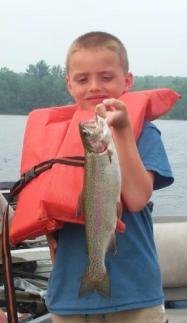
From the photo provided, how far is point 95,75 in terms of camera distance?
292cm

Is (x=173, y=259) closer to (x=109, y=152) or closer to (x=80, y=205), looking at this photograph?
(x=80, y=205)

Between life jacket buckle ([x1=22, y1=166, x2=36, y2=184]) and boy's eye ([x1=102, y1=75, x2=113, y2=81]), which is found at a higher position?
boy's eye ([x1=102, y1=75, x2=113, y2=81])

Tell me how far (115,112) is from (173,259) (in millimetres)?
3728

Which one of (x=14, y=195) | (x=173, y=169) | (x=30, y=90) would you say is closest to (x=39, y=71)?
(x=30, y=90)

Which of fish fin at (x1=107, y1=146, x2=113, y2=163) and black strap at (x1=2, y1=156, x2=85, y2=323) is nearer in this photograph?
fish fin at (x1=107, y1=146, x2=113, y2=163)

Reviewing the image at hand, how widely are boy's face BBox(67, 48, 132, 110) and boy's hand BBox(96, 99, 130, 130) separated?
33cm

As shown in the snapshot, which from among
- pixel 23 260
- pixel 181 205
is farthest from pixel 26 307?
pixel 181 205

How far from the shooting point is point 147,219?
2.88 meters

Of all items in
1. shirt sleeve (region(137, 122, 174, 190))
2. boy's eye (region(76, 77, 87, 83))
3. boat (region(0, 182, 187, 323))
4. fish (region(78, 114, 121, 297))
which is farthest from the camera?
boat (region(0, 182, 187, 323))

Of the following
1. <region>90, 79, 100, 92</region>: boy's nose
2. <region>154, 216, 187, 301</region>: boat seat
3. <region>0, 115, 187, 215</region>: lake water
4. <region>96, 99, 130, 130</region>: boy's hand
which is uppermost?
<region>90, 79, 100, 92</region>: boy's nose

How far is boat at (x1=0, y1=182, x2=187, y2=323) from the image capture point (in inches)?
207

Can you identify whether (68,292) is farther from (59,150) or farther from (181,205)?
(181,205)

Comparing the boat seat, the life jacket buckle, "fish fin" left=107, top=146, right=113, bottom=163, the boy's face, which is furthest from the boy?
the boat seat

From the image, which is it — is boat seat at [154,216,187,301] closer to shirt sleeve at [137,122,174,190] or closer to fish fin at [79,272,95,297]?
shirt sleeve at [137,122,174,190]
